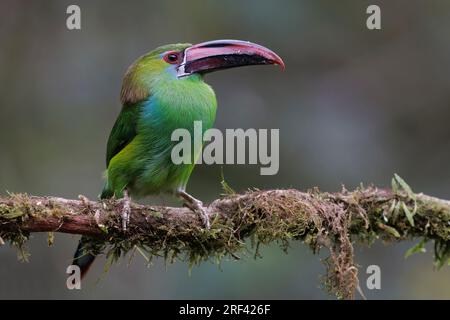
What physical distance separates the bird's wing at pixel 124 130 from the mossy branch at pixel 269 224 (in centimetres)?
86

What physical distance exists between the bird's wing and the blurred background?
2181mm

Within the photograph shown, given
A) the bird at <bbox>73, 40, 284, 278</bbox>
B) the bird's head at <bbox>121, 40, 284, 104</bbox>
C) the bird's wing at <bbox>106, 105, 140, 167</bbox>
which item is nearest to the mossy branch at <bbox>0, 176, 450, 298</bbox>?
the bird at <bbox>73, 40, 284, 278</bbox>

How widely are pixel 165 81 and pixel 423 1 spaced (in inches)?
164

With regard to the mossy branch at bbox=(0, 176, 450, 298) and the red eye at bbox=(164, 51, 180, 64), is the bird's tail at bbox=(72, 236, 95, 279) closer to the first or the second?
the mossy branch at bbox=(0, 176, 450, 298)

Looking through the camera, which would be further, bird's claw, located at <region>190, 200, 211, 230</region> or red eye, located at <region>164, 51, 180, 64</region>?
red eye, located at <region>164, 51, 180, 64</region>

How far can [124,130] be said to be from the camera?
436cm

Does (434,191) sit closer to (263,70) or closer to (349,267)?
(263,70)

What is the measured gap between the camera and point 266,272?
6387 millimetres

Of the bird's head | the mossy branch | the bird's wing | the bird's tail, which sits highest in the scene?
the bird's head

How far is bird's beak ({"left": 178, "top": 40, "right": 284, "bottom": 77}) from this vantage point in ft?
14.4

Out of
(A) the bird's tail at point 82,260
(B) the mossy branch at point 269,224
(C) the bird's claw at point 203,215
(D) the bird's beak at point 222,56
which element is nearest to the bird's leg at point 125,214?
(B) the mossy branch at point 269,224

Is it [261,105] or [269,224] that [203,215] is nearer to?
[269,224]

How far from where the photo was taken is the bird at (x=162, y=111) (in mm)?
4211
